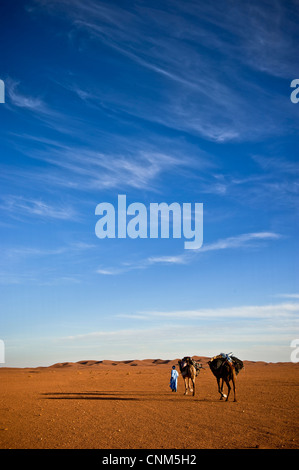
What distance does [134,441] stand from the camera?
1152 centimetres

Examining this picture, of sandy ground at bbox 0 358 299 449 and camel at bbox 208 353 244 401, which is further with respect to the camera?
camel at bbox 208 353 244 401

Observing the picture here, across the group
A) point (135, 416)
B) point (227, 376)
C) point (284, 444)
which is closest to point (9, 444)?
point (135, 416)

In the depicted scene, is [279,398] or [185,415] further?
[279,398]

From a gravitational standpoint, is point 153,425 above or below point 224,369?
below

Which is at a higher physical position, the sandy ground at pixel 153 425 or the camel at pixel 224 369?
the camel at pixel 224 369

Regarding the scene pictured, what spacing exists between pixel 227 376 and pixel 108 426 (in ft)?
26.2

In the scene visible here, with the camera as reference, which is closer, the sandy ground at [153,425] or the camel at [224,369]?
the sandy ground at [153,425]

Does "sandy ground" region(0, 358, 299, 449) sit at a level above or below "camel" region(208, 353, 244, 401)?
below

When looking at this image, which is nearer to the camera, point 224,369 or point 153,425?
point 153,425
